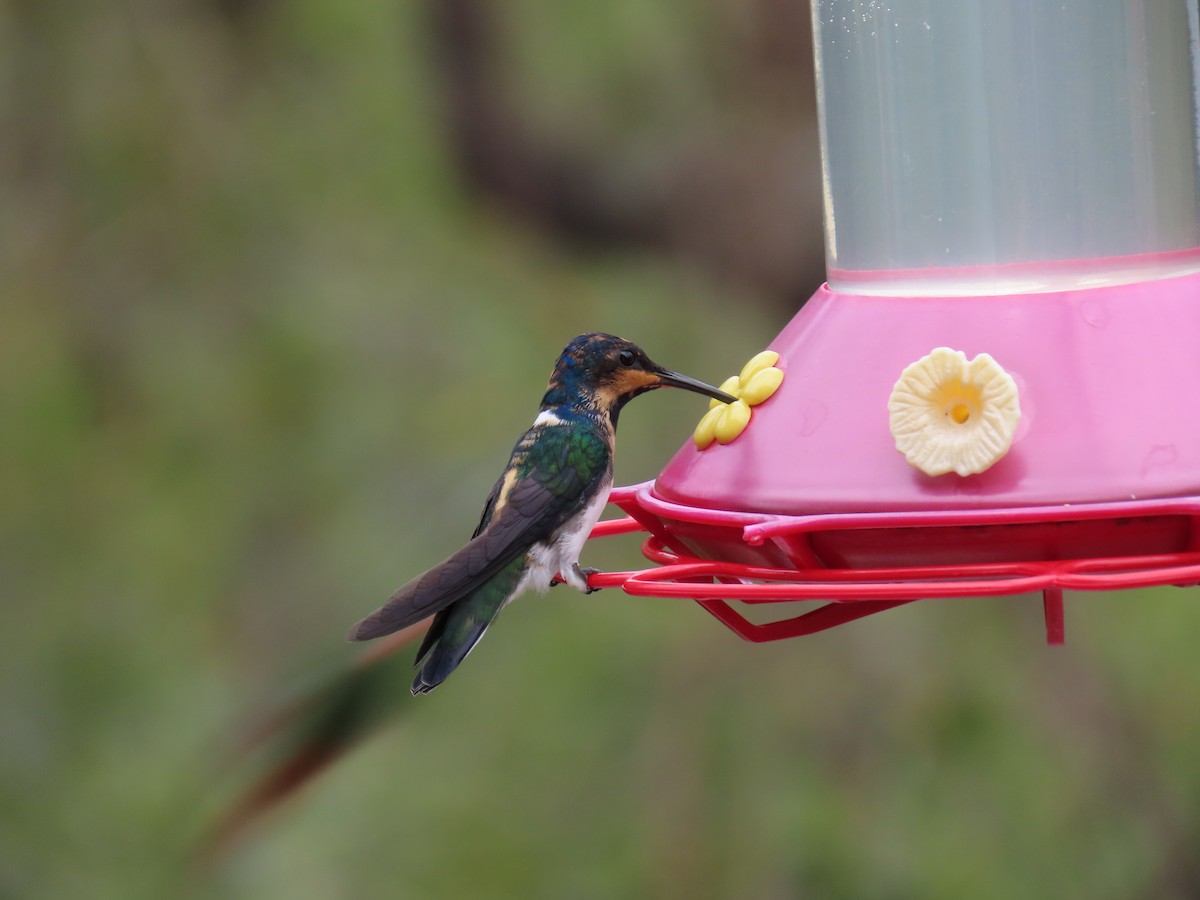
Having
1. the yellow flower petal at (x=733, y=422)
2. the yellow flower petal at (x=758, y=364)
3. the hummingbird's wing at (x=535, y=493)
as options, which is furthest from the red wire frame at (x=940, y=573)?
the hummingbird's wing at (x=535, y=493)

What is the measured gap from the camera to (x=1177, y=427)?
6.30 ft

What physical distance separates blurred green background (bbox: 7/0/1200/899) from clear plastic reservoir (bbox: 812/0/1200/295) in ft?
8.29

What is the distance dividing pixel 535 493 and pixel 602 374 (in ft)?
0.82

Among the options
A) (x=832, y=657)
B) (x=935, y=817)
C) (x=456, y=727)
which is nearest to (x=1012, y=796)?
(x=935, y=817)

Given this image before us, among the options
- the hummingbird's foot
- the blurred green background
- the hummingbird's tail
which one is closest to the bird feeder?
the hummingbird's foot

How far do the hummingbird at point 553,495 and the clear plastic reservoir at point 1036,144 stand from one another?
1.50ft

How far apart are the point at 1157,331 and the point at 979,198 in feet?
1.14

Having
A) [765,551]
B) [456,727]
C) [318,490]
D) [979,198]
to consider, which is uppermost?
[979,198]

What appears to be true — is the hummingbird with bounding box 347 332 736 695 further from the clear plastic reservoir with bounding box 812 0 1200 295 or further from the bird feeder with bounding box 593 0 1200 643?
the clear plastic reservoir with bounding box 812 0 1200 295

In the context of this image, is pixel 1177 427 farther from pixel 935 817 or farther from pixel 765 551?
pixel 935 817

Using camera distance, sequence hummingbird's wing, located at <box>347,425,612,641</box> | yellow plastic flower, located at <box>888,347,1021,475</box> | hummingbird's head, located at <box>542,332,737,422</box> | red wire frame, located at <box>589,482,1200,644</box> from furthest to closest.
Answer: hummingbird's head, located at <box>542,332,737,422</box>, hummingbird's wing, located at <box>347,425,612,641</box>, yellow plastic flower, located at <box>888,347,1021,475</box>, red wire frame, located at <box>589,482,1200,644</box>

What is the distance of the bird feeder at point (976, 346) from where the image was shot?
190cm

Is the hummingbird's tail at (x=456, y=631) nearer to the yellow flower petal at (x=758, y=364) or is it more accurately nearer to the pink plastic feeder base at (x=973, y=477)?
the pink plastic feeder base at (x=973, y=477)

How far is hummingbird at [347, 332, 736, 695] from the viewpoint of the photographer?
2594mm
